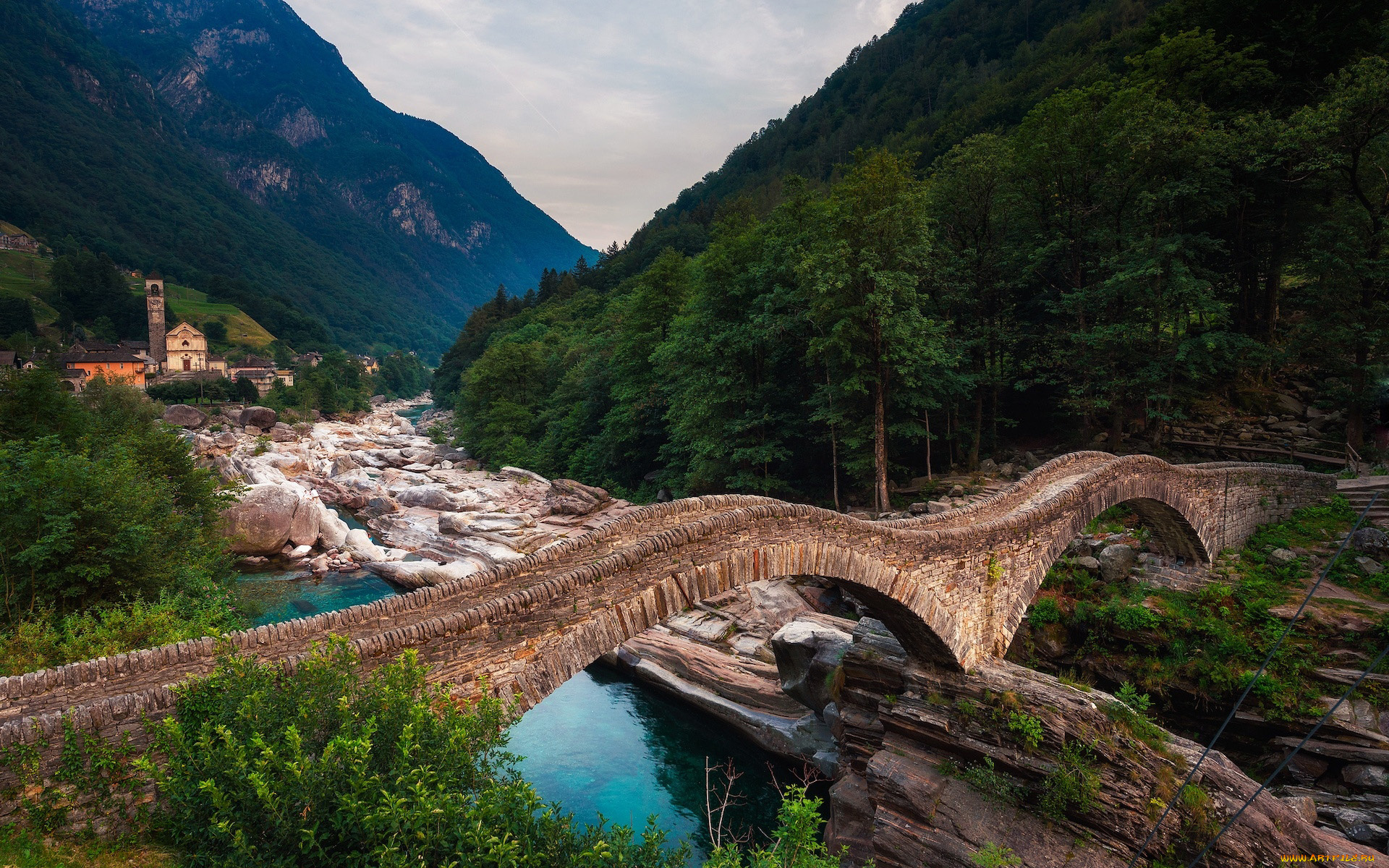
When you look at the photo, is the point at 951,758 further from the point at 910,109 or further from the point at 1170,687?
the point at 910,109

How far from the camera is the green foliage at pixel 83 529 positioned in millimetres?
11102

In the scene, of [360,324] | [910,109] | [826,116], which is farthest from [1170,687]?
[360,324]

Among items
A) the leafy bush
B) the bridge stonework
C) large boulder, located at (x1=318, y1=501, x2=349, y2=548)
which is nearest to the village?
large boulder, located at (x1=318, y1=501, x2=349, y2=548)

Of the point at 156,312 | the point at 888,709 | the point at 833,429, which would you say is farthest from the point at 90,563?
the point at 156,312

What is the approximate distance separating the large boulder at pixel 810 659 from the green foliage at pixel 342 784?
34.2 ft

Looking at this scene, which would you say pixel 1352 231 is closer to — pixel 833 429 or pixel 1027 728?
pixel 833 429

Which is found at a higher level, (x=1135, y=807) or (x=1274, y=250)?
(x=1274, y=250)

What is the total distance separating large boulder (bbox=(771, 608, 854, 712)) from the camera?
14250 mm

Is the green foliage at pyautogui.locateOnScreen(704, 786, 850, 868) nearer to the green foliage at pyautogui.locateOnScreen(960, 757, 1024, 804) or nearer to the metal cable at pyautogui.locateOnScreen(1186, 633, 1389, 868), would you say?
the metal cable at pyautogui.locateOnScreen(1186, 633, 1389, 868)

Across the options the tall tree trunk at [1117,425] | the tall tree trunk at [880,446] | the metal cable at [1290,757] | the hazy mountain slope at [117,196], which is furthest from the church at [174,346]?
the metal cable at [1290,757]

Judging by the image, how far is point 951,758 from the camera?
10383 mm

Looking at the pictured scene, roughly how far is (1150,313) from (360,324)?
688 feet

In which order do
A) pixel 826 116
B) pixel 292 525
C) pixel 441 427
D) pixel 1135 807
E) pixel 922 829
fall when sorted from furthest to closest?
pixel 826 116 < pixel 441 427 < pixel 292 525 < pixel 922 829 < pixel 1135 807

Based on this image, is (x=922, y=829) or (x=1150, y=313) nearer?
(x=922, y=829)
